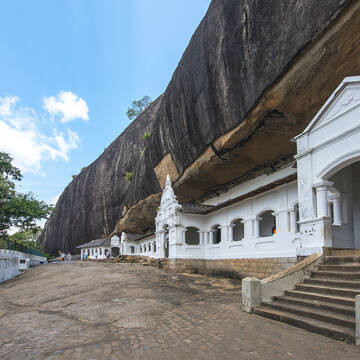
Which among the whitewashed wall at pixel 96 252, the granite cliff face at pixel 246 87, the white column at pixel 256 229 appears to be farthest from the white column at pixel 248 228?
the whitewashed wall at pixel 96 252

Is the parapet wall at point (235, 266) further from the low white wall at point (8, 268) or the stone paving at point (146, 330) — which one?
the low white wall at point (8, 268)

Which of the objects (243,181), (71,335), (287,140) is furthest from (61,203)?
(71,335)

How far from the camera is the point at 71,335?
5.49 meters

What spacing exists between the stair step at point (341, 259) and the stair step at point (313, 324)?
Answer: 2085mm

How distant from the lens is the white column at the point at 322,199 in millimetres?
8492

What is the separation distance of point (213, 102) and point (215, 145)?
2.22 meters

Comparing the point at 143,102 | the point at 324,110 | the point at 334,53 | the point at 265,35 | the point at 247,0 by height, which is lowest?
the point at 324,110

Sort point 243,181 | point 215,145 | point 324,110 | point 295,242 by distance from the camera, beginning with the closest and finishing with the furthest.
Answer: point 324,110 → point 295,242 → point 215,145 → point 243,181

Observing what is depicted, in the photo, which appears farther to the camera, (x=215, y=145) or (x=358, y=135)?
(x=215, y=145)

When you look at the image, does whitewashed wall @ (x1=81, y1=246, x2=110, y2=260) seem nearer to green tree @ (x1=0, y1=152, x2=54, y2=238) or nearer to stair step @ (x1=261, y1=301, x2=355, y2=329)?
green tree @ (x1=0, y1=152, x2=54, y2=238)

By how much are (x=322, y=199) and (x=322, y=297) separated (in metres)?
3.14

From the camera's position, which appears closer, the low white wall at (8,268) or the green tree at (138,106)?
the low white wall at (8,268)

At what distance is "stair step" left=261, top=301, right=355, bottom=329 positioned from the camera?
17.3 feet

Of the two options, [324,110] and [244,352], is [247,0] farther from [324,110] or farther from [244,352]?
[244,352]
